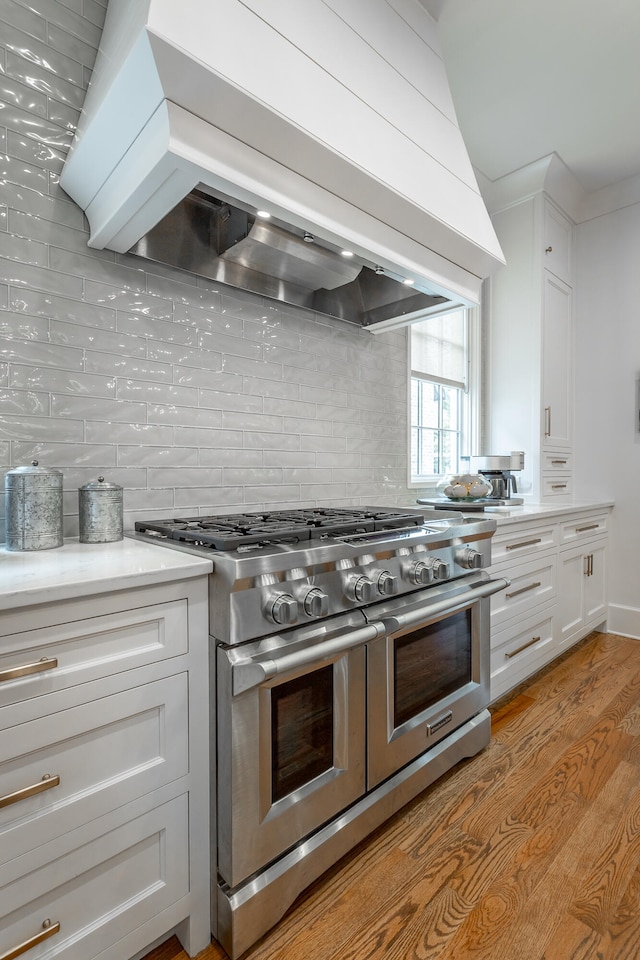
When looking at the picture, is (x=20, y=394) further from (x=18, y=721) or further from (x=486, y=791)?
(x=486, y=791)

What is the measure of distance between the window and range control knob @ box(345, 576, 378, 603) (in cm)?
150

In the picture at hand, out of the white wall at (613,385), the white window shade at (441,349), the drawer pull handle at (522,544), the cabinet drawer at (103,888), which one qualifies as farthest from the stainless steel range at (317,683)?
the white wall at (613,385)

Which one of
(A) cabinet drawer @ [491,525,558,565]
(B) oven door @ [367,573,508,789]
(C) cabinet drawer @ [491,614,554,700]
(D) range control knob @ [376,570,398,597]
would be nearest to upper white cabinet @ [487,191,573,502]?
(A) cabinet drawer @ [491,525,558,565]

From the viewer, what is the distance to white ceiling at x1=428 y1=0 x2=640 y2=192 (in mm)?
2043

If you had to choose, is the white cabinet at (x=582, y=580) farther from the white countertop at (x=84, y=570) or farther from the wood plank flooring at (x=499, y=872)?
the white countertop at (x=84, y=570)

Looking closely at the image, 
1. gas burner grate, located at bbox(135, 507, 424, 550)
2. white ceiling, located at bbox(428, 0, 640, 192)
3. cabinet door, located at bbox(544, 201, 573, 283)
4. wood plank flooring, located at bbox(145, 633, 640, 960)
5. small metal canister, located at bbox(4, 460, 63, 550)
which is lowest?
Answer: wood plank flooring, located at bbox(145, 633, 640, 960)

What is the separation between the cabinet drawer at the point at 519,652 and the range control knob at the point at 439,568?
71 centimetres

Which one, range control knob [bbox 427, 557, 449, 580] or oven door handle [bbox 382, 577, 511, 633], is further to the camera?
range control knob [bbox 427, 557, 449, 580]

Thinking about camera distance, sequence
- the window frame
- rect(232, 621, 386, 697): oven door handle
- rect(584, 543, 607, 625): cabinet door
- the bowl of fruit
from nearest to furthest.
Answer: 1. rect(232, 621, 386, 697): oven door handle
2. the bowl of fruit
3. rect(584, 543, 607, 625): cabinet door
4. the window frame

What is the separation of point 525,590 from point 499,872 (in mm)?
1302

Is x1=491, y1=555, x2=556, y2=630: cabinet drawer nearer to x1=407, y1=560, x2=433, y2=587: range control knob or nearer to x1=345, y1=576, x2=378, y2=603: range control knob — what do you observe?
x1=407, y1=560, x2=433, y2=587: range control knob

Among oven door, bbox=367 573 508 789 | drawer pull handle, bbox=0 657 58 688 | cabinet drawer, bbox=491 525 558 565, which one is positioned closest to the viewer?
drawer pull handle, bbox=0 657 58 688

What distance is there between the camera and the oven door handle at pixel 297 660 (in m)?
1.05

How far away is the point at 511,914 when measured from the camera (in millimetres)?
1214
